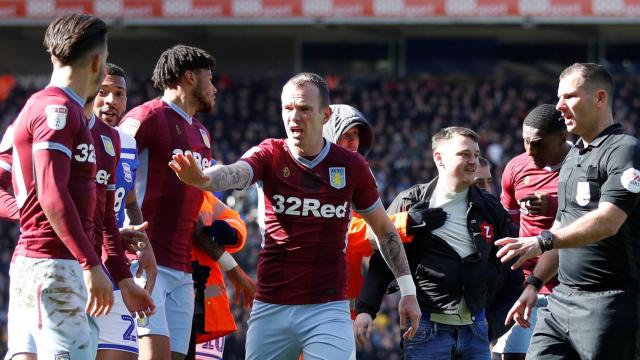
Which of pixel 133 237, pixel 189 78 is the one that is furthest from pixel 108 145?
pixel 189 78

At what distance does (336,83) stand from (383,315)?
9555mm

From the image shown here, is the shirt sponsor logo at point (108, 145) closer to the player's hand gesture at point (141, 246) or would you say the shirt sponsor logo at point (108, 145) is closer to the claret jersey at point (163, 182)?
the player's hand gesture at point (141, 246)

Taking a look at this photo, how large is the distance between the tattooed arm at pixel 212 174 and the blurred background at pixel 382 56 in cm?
1716

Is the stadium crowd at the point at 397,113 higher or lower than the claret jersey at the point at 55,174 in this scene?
lower

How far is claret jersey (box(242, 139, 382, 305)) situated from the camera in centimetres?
550

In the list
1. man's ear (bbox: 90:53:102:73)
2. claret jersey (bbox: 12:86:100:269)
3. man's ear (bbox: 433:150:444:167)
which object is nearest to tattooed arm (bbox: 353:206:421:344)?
man's ear (bbox: 433:150:444:167)

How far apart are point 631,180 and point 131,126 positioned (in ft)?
8.94

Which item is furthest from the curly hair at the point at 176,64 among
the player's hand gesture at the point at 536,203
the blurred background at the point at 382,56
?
the blurred background at the point at 382,56

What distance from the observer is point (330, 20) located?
25797mm

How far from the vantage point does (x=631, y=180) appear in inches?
211

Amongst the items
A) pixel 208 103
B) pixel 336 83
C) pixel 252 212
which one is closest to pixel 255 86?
pixel 336 83

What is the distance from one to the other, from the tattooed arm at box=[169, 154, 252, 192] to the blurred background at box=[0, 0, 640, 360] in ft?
56.3

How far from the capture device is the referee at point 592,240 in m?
5.34

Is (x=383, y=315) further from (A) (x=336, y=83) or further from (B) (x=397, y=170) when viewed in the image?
(A) (x=336, y=83)
